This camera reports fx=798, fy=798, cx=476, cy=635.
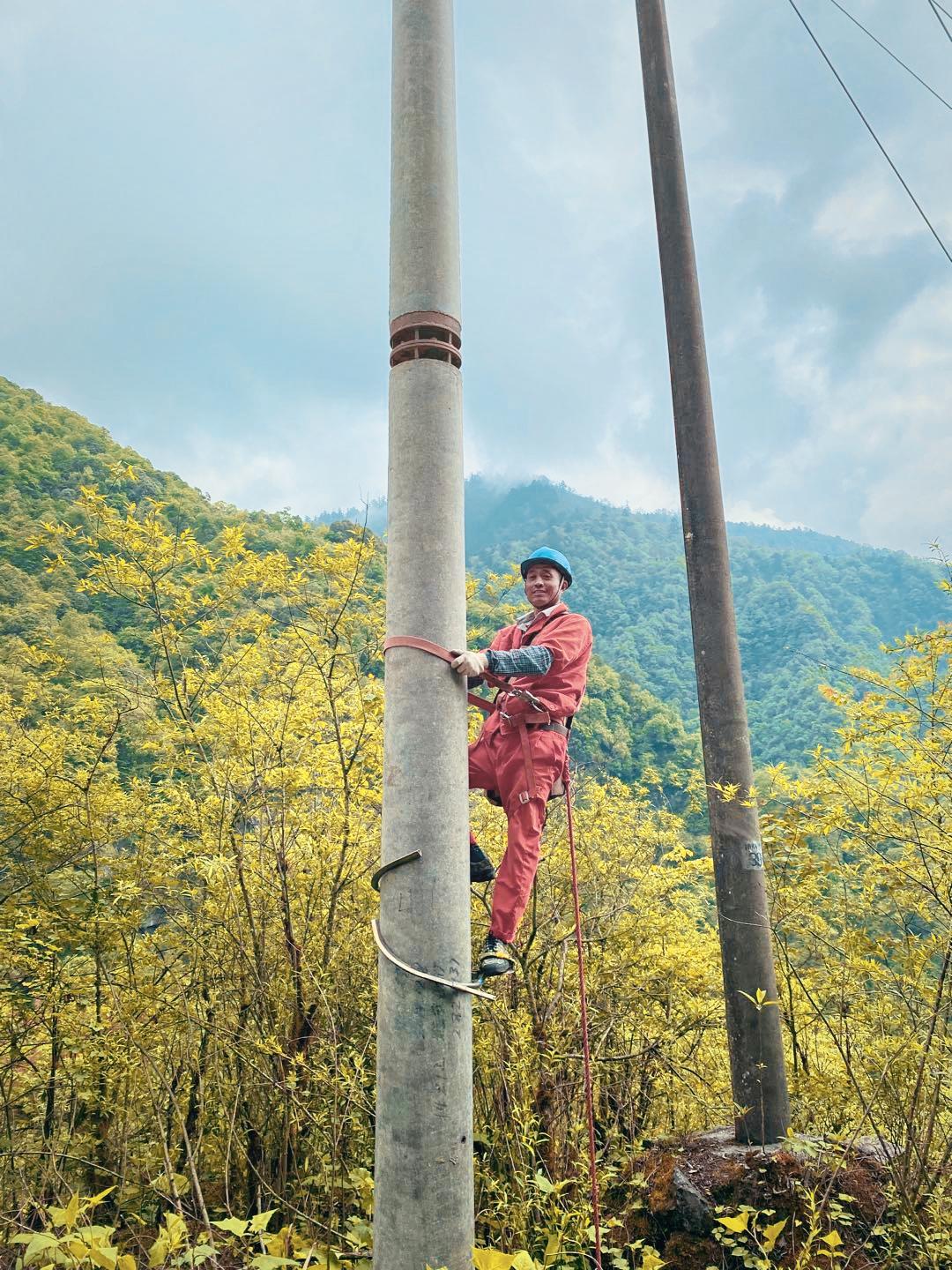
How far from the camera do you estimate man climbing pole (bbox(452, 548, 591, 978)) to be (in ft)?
8.38

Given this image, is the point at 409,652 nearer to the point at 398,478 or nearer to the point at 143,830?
the point at 398,478

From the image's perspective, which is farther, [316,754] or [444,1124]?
[316,754]

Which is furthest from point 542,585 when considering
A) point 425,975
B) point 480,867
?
point 425,975

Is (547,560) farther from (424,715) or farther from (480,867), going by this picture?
(424,715)

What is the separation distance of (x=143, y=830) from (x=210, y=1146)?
1638mm

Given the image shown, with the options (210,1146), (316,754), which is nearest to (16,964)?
(210,1146)

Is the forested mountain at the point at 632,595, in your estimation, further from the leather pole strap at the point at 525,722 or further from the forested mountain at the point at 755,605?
the leather pole strap at the point at 525,722


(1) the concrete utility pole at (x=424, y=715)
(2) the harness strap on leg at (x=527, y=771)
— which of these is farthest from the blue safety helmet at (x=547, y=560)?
(1) the concrete utility pole at (x=424, y=715)

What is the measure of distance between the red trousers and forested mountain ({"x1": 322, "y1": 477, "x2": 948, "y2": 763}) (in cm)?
151

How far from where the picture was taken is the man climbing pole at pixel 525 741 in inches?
101

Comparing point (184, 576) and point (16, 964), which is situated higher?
point (184, 576)

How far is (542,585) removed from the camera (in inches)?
124

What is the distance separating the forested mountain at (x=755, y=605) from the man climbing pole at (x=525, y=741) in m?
1.40

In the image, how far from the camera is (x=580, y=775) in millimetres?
6270
